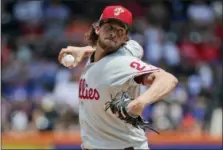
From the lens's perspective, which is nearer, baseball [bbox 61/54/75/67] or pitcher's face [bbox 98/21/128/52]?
pitcher's face [bbox 98/21/128/52]

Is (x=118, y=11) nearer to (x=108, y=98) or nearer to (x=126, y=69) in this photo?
(x=126, y=69)

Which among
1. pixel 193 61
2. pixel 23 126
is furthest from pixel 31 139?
pixel 193 61

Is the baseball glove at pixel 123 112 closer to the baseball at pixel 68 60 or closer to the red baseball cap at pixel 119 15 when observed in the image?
the red baseball cap at pixel 119 15

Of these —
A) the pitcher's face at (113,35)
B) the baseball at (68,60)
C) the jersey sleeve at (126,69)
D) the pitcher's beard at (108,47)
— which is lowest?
the jersey sleeve at (126,69)

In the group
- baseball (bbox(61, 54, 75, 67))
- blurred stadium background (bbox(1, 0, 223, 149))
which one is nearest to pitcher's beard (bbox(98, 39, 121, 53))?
baseball (bbox(61, 54, 75, 67))

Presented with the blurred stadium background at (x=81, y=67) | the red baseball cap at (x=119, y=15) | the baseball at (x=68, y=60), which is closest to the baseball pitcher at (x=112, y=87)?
the red baseball cap at (x=119, y=15)

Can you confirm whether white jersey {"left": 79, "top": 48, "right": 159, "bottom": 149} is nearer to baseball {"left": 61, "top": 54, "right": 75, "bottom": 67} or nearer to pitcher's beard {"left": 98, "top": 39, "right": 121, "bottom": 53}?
pitcher's beard {"left": 98, "top": 39, "right": 121, "bottom": 53}

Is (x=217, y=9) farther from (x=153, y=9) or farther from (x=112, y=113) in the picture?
(x=112, y=113)

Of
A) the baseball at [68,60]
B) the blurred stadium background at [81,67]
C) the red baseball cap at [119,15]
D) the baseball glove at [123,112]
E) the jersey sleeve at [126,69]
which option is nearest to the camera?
the baseball glove at [123,112]
